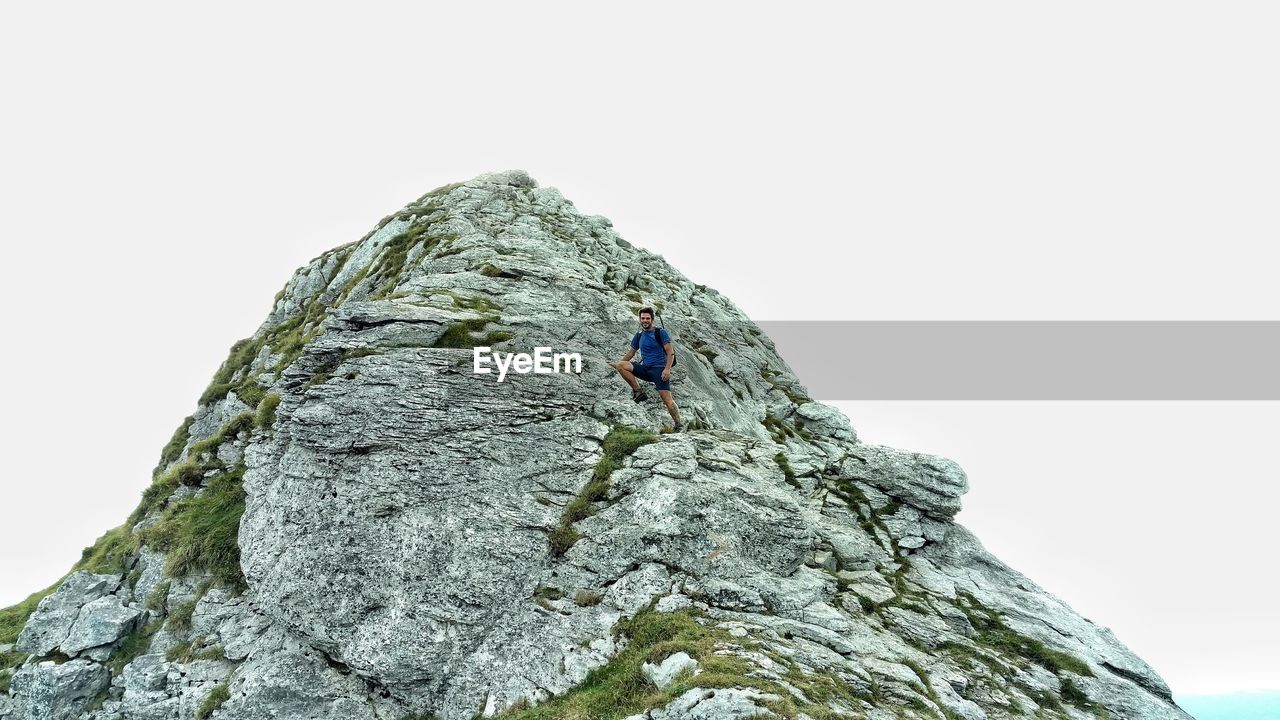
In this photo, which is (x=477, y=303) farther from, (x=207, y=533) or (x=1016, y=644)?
(x=1016, y=644)

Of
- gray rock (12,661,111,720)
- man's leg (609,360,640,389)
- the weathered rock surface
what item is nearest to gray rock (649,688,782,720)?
the weathered rock surface

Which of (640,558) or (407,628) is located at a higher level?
(640,558)

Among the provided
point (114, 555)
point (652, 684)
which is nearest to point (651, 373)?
point (652, 684)

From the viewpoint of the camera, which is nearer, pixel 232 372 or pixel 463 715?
pixel 463 715

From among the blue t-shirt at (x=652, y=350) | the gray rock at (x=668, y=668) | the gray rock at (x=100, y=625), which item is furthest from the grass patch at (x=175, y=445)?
the gray rock at (x=668, y=668)

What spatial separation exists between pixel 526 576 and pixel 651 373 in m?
9.80

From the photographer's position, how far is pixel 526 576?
17.5m

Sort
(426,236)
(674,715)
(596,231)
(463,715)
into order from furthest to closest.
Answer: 1. (596,231)
2. (426,236)
3. (463,715)
4. (674,715)

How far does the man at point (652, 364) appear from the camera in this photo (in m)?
23.1

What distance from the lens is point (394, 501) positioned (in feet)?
61.1

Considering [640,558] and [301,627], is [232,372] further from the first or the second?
[640,558]

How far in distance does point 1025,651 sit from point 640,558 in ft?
41.4

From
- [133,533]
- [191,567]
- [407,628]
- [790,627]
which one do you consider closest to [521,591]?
[407,628]

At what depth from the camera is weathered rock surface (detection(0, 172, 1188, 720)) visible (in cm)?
1530
